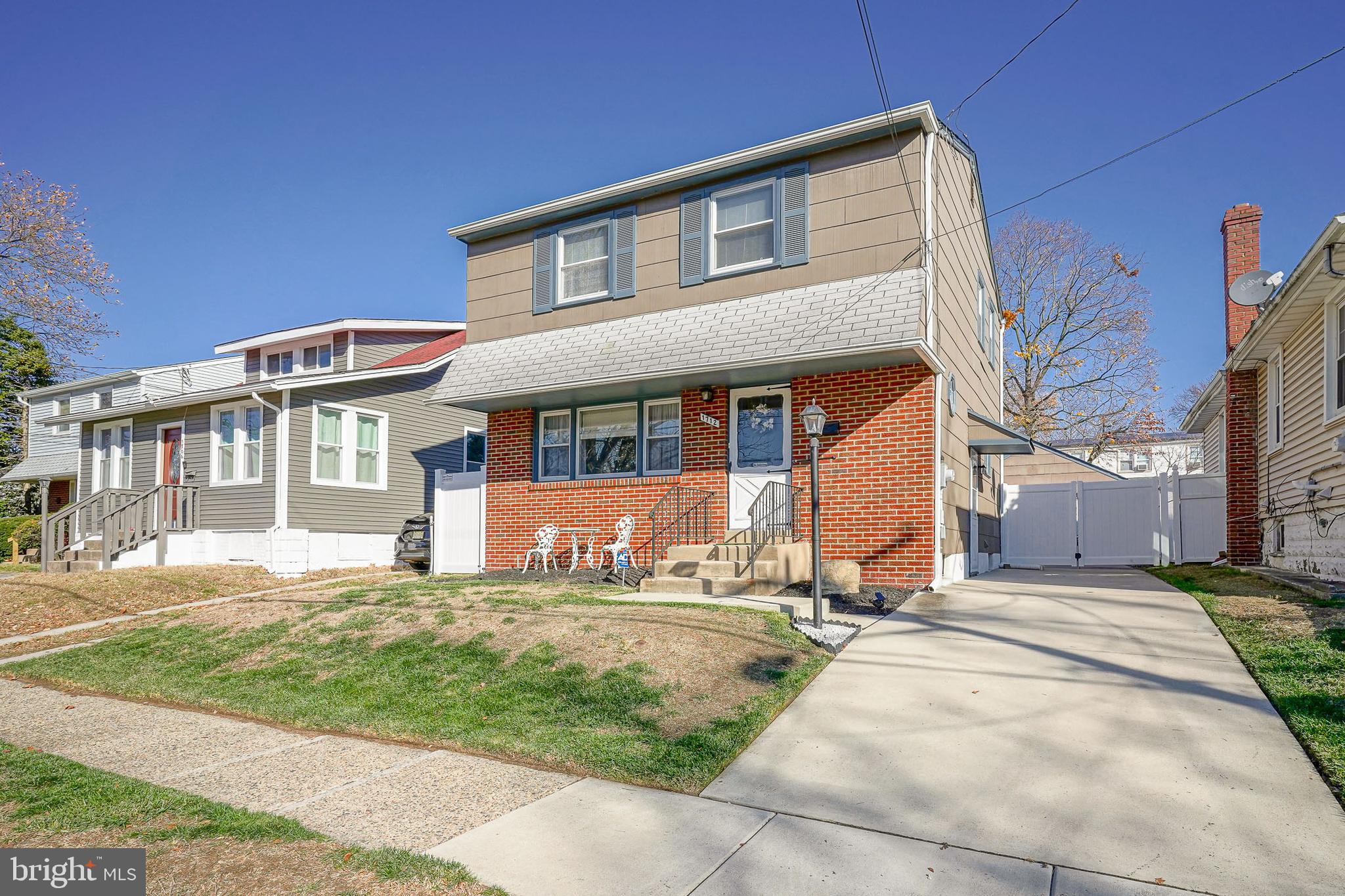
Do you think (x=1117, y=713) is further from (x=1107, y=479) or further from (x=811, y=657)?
(x=1107, y=479)

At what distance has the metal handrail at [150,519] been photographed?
16719 mm

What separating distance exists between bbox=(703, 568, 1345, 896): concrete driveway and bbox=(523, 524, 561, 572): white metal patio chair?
6.52 metres

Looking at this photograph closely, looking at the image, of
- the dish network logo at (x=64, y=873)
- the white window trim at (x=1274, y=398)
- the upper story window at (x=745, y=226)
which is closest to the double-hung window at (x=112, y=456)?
the upper story window at (x=745, y=226)

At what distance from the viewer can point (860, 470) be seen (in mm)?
10648

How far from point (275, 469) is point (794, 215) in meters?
11.7

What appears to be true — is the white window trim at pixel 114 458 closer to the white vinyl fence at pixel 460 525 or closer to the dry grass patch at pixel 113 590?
the dry grass patch at pixel 113 590

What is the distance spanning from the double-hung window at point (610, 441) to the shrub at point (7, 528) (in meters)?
20.8

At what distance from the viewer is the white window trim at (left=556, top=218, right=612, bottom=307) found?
13.0 metres

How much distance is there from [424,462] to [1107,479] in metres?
15.4

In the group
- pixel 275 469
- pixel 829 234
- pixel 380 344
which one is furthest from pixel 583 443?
pixel 380 344

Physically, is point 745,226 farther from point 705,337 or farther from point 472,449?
point 472,449

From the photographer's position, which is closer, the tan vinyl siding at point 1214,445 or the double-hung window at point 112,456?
the tan vinyl siding at point 1214,445

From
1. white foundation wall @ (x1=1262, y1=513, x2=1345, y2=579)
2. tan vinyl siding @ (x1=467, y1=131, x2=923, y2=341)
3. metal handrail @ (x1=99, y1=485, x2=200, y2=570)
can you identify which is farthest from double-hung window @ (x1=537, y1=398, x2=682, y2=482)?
metal handrail @ (x1=99, y1=485, x2=200, y2=570)

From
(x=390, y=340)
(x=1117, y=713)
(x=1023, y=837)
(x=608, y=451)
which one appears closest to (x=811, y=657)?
(x=1117, y=713)
